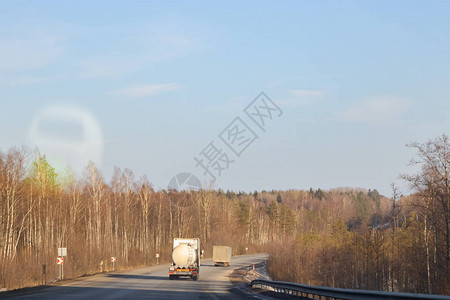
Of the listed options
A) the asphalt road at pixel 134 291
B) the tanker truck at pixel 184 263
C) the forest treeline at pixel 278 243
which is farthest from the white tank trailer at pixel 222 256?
the asphalt road at pixel 134 291

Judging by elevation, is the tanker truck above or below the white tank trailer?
above

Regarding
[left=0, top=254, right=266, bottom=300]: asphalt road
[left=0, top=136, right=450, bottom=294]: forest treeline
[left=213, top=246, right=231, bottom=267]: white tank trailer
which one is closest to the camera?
[left=0, top=254, right=266, bottom=300]: asphalt road

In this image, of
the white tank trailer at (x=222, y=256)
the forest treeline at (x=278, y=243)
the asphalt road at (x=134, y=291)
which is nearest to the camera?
the asphalt road at (x=134, y=291)

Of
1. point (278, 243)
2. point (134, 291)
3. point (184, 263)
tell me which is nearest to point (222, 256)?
point (278, 243)

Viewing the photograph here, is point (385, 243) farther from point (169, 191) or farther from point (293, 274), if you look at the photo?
point (169, 191)

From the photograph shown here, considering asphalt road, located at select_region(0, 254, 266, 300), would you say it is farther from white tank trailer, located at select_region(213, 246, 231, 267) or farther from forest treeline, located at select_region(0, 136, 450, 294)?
white tank trailer, located at select_region(213, 246, 231, 267)

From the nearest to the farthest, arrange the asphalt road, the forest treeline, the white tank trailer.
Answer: the asphalt road
the forest treeline
the white tank trailer

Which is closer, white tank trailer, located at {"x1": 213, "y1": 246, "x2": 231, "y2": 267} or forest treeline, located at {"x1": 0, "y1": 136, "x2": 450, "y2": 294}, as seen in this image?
forest treeline, located at {"x1": 0, "y1": 136, "x2": 450, "y2": 294}

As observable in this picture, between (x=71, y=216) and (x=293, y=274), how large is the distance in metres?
34.1

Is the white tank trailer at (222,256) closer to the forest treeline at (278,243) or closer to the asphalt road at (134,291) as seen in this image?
the forest treeline at (278,243)

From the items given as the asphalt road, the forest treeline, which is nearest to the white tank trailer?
the forest treeline

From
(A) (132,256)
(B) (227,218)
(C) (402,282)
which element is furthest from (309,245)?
(B) (227,218)

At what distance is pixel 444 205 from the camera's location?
129ft

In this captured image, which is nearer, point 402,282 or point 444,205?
point 444,205
